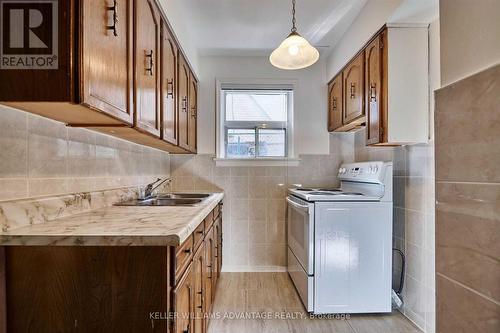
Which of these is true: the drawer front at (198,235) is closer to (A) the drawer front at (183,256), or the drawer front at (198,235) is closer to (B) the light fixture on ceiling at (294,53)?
(A) the drawer front at (183,256)

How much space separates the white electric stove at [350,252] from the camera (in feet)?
7.40

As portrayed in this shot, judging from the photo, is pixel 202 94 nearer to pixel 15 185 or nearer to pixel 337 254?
pixel 337 254

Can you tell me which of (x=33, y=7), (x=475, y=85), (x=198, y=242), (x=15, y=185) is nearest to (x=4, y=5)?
(x=33, y=7)

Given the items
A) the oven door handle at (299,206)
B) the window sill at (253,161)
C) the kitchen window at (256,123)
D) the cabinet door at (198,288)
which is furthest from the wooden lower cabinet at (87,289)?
the kitchen window at (256,123)

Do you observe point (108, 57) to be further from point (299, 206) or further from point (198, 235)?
point (299, 206)

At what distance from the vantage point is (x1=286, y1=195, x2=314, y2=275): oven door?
2262mm

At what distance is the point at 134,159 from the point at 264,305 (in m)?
1.58

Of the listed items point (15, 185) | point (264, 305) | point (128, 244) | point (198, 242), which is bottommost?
point (264, 305)

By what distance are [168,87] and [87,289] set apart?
134 cm

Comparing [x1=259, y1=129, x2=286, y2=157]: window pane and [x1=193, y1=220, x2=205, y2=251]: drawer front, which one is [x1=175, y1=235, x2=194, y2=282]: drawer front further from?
[x1=259, y1=129, x2=286, y2=157]: window pane

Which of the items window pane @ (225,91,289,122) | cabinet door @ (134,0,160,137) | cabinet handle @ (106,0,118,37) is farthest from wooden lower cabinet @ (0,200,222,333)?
window pane @ (225,91,289,122)

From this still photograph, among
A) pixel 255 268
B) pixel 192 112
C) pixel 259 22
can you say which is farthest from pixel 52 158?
pixel 255 268

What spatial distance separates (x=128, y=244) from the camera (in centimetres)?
93

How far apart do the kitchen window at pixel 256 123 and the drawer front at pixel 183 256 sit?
2055 mm
